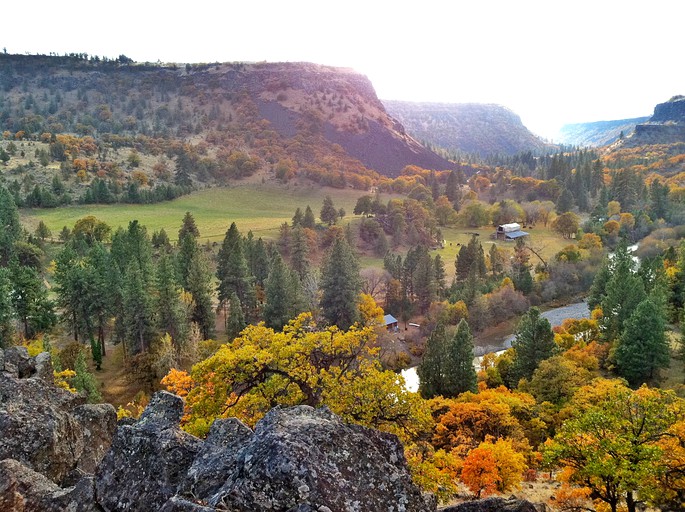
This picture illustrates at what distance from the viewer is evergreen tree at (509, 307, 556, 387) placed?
46.2 metres

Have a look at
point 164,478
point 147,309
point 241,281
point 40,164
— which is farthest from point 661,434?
point 40,164

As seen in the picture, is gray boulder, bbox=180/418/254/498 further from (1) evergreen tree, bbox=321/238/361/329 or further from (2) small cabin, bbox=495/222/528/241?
(2) small cabin, bbox=495/222/528/241

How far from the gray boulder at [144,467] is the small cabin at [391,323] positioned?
2327 inches

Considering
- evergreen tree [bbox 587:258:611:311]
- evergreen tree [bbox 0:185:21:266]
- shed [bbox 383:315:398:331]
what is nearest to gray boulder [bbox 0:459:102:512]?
shed [bbox 383:315:398:331]

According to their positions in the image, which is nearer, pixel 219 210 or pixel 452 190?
pixel 219 210

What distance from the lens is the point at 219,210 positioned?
14138 centimetres

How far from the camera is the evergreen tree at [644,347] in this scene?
45156mm

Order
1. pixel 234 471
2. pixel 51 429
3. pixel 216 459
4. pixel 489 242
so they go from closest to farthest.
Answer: pixel 234 471
pixel 216 459
pixel 51 429
pixel 489 242

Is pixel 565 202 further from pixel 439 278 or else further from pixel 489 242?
pixel 439 278

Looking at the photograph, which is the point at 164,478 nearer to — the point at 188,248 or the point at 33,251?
the point at 188,248

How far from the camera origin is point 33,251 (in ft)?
229

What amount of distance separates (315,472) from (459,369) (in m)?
39.8

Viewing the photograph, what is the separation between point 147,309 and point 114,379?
720 cm

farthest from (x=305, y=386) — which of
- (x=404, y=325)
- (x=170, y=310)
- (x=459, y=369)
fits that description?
(x=404, y=325)
